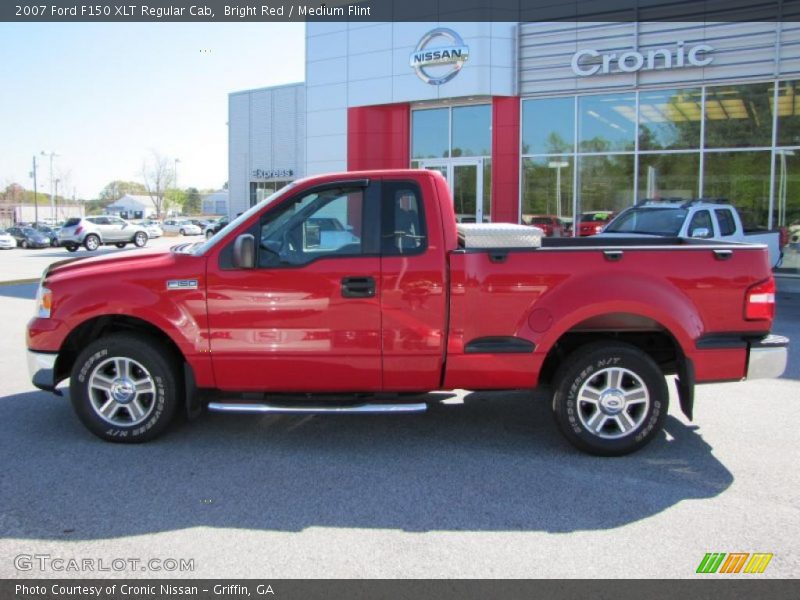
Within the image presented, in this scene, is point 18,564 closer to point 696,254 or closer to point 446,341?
point 446,341

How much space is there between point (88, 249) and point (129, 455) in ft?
105

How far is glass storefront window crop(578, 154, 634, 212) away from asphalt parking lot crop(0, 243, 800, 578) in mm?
12797

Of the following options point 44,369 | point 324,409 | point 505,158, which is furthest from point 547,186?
point 44,369

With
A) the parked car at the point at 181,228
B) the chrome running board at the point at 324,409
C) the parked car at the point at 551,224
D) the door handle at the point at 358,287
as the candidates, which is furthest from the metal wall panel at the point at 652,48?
the parked car at the point at 181,228

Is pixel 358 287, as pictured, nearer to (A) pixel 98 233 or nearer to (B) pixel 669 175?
(B) pixel 669 175

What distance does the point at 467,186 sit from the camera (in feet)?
64.3

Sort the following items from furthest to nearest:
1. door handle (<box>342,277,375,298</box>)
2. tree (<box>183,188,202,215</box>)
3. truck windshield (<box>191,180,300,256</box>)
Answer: tree (<box>183,188,202,215</box>) < truck windshield (<box>191,180,300,256</box>) < door handle (<box>342,277,375,298</box>)

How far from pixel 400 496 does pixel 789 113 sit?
1596 centimetres

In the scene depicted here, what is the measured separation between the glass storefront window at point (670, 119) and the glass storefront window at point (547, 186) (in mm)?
2049

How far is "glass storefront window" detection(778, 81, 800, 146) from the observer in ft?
52.5

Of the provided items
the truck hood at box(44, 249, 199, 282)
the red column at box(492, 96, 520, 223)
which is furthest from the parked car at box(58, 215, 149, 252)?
the truck hood at box(44, 249, 199, 282)

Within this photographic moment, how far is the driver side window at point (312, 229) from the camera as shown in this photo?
4.88 meters

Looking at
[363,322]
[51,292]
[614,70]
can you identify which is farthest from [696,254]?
[614,70]

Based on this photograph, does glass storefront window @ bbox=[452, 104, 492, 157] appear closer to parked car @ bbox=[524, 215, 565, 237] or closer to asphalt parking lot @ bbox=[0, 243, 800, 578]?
parked car @ bbox=[524, 215, 565, 237]
